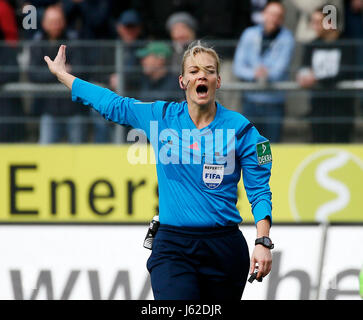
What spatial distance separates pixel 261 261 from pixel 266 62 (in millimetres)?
5509

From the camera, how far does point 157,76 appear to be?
36.1ft

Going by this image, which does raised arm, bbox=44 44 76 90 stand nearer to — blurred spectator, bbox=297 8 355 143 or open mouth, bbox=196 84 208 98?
open mouth, bbox=196 84 208 98

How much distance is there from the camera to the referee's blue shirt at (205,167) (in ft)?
19.2

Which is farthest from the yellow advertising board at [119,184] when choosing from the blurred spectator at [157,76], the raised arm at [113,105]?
the raised arm at [113,105]

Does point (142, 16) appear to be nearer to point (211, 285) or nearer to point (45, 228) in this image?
point (45, 228)

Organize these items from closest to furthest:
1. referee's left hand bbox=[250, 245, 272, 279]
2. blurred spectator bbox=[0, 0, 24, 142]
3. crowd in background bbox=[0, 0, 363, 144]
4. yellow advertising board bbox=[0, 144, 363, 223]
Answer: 1. referee's left hand bbox=[250, 245, 272, 279]
2. yellow advertising board bbox=[0, 144, 363, 223]
3. crowd in background bbox=[0, 0, 363, 144]
4. blurred spectator bbox=[0, 0, 24, 142]

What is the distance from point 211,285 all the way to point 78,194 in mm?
5010

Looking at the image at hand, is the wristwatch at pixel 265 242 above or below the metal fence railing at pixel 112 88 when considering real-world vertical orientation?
below

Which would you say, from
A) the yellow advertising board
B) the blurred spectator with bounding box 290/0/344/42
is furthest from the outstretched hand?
the blurred spectator with bounding box 290/0/344/42

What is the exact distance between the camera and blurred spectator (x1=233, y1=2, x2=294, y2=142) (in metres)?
10.7

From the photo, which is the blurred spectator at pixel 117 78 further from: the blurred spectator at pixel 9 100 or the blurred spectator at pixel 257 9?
the blurred spectator at pixel 257 9

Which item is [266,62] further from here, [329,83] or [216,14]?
[216,14]

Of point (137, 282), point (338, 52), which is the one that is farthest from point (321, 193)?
point (137, 282)

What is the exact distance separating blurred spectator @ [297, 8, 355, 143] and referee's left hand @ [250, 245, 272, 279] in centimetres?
545
